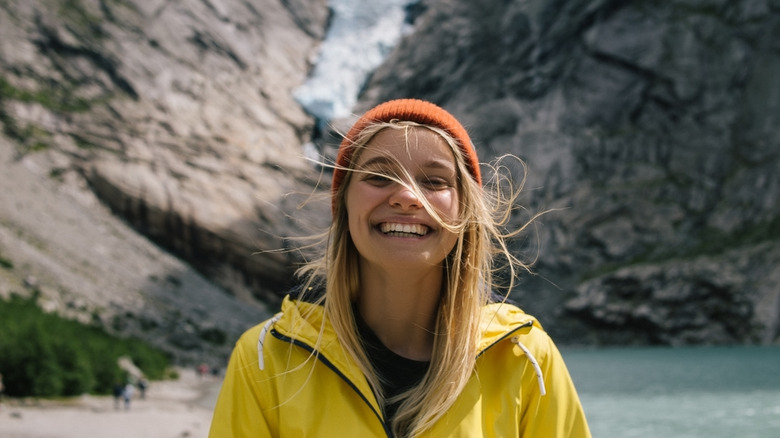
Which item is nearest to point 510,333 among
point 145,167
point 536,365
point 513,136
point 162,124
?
point 536,365

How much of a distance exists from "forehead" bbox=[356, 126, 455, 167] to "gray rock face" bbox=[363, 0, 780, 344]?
181 feet

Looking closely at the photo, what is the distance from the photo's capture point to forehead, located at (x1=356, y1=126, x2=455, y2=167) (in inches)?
83.8

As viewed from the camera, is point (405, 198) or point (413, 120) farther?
point (413, 120)

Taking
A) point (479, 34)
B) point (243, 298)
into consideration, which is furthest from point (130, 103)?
point (479, 34)

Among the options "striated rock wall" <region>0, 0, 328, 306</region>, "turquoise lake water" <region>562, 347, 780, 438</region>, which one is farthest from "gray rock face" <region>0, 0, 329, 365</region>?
"turquoise lake water" <region>562, 347, 780, 438</region>

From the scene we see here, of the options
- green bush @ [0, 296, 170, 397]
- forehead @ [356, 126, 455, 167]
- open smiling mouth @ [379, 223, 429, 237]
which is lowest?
green bush @ [0, 296, 170, 397]

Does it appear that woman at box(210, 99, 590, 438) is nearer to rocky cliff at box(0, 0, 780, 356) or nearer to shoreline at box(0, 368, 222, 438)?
Result: shoreline at box(0, 368, 222, 438)

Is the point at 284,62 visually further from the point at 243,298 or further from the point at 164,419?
the point at 164,419

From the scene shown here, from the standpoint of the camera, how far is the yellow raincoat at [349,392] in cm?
200

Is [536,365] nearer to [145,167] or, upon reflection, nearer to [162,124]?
[145,167]

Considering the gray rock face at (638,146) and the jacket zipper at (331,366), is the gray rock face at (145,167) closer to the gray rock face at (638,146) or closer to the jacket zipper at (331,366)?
the gray rock face at (638,146)

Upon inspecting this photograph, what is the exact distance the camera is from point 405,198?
2.06m

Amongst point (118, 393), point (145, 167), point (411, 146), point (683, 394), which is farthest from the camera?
point (145, 167)

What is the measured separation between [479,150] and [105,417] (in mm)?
33422
